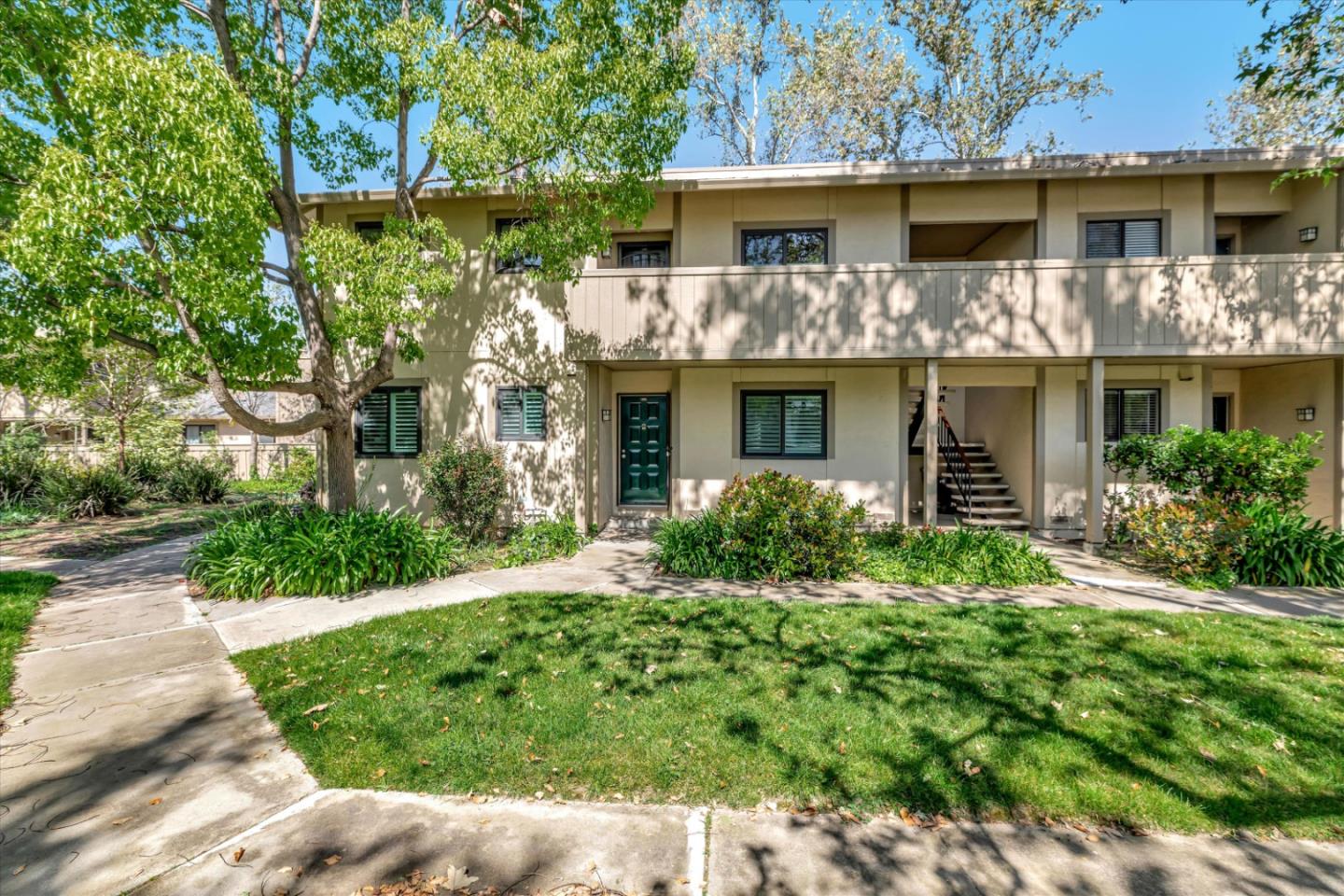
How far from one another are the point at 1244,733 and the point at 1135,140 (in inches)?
678

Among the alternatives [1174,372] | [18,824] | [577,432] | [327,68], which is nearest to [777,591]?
[577,432]

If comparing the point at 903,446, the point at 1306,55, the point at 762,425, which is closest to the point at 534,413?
the point at 762,425

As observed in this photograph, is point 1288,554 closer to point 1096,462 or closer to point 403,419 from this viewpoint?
point 1096,462

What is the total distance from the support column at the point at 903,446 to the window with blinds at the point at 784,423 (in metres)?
1.36

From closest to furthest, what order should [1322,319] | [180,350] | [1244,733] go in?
[1244,733] < [180,350] < [1322,319]

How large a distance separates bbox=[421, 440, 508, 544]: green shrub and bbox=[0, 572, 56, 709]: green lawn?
4.28 m

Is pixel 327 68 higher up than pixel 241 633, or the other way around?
pixel 327 68

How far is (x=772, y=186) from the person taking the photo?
32.6 feet

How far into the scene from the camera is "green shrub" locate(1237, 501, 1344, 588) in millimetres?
6844

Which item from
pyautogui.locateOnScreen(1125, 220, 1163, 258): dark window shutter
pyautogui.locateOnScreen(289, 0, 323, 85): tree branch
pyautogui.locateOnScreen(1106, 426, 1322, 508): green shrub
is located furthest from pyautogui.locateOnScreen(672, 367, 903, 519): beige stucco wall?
pyautogui.locateOnScreen(289, 0, 323, 85): tree branch

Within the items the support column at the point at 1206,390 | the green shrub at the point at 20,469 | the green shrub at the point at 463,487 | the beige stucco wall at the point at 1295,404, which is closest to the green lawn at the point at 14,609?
the green shrub at the point at 463,487

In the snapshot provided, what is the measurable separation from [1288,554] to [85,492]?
20.7m

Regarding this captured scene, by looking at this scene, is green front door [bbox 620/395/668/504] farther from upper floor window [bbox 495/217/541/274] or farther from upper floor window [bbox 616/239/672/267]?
upper floor window [bbox 495/217/541/274]

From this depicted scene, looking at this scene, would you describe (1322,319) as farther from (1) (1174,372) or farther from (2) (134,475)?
(2) (134,475)
